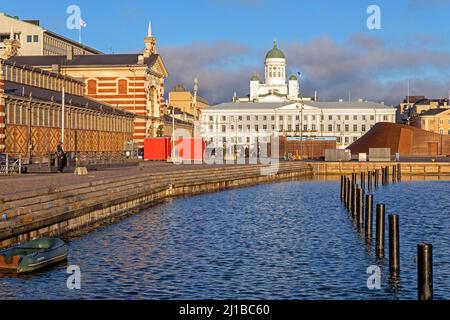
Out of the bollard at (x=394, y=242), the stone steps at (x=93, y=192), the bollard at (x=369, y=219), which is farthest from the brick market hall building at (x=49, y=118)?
the bollard at (x=394, y=242)

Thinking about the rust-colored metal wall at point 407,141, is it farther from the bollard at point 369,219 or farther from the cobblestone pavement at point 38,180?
the bollard at point 369,219

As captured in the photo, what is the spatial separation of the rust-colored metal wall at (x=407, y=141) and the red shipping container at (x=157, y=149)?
4317cm

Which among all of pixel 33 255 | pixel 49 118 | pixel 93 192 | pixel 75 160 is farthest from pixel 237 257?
pixel 49 118

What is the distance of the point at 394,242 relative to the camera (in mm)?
27688

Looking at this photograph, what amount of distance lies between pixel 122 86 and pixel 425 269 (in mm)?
109541

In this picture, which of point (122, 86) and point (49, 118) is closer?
point (49, 118)

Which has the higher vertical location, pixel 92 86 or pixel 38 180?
pixel 92 86

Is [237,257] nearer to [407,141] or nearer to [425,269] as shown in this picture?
[425,269]

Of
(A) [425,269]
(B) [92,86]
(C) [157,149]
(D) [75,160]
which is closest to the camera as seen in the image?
(A) [425,269]

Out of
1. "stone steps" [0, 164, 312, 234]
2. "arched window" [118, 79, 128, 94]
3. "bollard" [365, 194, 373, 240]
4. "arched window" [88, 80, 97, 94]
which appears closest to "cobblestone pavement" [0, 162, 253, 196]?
"stone steps" [0, 164, 312, 234]

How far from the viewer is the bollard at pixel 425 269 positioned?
21172mm

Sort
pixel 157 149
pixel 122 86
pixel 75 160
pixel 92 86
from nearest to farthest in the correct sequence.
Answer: pixel 75 160 < pixel 157 149 < pixel 122 86 < pixel 92 86

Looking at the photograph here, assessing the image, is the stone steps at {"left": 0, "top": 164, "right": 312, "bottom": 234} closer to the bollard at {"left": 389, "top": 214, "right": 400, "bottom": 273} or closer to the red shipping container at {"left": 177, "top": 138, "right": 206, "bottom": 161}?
the bollard at {"left": 389, "top": 214, "right": 400, "bottom": 273}

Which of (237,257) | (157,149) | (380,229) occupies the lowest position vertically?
(237,257)
